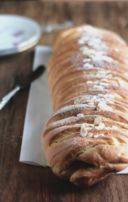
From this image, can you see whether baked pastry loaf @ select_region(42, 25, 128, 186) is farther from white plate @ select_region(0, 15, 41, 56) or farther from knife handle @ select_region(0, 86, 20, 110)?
white plate @ select_region(0, 15, 41, 56)

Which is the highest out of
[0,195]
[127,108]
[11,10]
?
[127,108]

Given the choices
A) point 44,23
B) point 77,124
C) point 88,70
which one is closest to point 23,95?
point 88,70

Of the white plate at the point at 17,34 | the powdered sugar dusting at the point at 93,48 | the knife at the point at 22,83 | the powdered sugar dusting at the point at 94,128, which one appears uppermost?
the powdered sugar dusting at the point at 94,128

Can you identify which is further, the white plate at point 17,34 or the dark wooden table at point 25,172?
the white plate at point 17,34

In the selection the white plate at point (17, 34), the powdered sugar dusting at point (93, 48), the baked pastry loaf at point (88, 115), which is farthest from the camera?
the white plate at point (17, 34)

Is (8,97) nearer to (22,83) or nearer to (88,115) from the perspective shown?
(22,83)

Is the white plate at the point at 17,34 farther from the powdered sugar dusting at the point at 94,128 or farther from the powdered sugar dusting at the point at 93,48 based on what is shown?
the powdered sugar dusting at the point at 94,128

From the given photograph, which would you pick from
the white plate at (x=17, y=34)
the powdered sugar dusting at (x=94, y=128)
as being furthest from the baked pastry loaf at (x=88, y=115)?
the white plate at (x=17, y=34)

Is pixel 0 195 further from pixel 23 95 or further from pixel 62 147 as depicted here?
pixel 23 95
